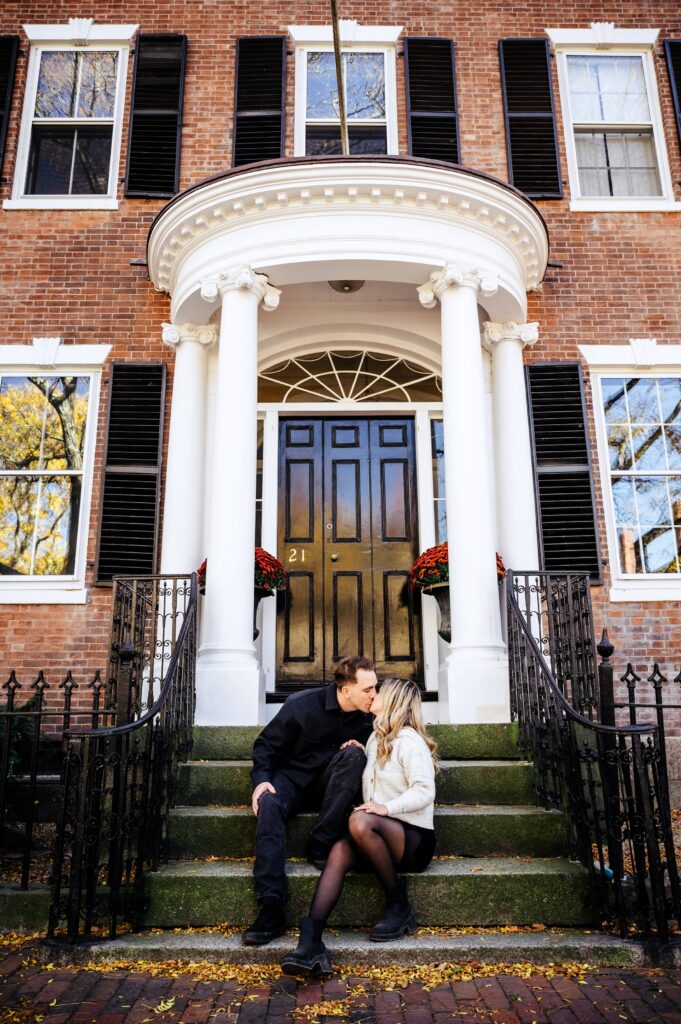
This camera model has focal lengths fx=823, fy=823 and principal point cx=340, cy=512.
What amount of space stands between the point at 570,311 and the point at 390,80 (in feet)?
11.4

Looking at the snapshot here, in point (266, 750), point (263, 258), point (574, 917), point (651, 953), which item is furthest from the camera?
point (263, 258)

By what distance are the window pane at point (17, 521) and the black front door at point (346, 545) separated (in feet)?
7.94

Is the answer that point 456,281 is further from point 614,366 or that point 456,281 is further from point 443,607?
point 443,607

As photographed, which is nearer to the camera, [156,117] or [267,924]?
[267,924]

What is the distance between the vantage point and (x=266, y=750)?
14.6ft

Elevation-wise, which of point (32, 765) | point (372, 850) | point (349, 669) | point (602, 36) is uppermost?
point (602, 36)

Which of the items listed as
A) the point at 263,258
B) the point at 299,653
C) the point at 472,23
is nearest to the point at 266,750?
the point at 299,653

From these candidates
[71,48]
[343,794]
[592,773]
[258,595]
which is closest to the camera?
[343,794]

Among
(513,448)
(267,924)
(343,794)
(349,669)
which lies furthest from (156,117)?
(267,924)

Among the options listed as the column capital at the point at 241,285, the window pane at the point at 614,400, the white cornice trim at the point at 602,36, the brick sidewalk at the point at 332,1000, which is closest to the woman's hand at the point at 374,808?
the brick sidewalk at the point at 332,1000

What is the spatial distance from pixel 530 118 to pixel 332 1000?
8.82 metres

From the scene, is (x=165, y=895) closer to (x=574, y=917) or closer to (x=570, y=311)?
(x=574, y=917)

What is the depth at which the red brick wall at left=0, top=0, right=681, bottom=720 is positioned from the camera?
7625 mm

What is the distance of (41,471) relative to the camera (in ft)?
26.5
